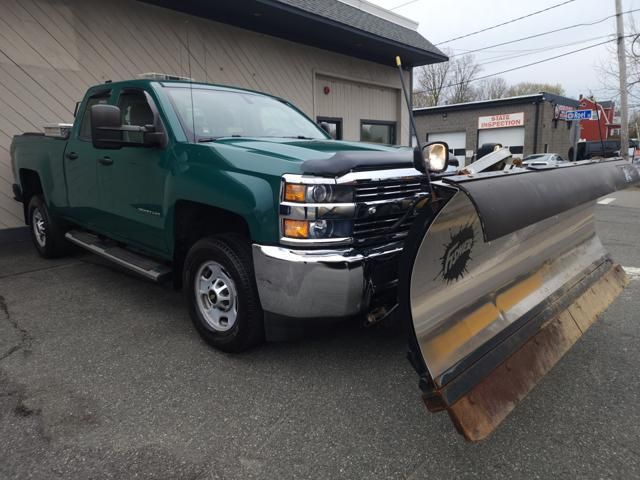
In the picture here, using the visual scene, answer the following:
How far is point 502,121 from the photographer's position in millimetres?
29406

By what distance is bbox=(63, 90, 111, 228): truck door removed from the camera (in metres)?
4.54

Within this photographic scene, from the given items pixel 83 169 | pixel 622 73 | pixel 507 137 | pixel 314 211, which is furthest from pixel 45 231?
pixel 507 137

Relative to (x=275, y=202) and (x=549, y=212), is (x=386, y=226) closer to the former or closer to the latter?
(x=275, y=202)

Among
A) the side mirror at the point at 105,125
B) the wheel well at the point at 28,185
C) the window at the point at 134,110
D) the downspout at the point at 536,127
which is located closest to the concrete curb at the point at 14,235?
the wheel well at the point at 28,185

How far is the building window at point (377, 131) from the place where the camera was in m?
13.1

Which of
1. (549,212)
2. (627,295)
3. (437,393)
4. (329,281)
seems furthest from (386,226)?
(627,295)

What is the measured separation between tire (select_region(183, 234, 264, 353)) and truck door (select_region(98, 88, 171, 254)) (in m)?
0.54

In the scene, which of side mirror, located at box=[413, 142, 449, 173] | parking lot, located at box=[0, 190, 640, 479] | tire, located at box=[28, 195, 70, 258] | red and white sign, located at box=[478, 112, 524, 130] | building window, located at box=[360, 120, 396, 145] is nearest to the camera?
parking lot, located at box=[0, 190, 640, 479]

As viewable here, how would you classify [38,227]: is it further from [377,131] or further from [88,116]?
[377,131]

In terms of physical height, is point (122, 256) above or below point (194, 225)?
below

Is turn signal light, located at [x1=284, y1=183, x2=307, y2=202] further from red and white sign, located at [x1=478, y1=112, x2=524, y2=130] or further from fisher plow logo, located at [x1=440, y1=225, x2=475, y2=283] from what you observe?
red and white sign, located at [x1=478, y1=112, x2=524, y2=130]

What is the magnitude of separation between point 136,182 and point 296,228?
6.24 feet

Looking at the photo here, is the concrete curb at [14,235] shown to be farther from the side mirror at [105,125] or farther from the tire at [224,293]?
the tire at [224,293]

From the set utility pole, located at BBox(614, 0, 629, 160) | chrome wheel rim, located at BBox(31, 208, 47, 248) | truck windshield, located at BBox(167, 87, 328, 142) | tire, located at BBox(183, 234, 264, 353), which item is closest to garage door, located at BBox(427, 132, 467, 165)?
utility pole, located at BBox(614, 0, 629, 160)
